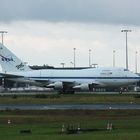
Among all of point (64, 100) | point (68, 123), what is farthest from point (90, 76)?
point (68, 123)

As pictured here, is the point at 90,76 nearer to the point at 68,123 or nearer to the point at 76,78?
the point at 76,78

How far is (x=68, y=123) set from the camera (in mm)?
40750

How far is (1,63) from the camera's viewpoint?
12138 centimetres

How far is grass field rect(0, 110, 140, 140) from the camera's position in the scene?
100 feet

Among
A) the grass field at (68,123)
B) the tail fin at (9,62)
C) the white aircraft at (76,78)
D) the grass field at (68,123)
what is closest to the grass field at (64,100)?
the grass field at (68,123)

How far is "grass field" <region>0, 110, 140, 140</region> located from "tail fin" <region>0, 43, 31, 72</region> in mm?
65768

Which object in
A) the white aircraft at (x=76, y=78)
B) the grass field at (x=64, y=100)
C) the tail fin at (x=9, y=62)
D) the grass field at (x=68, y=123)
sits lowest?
the grass field at (x=68, y=123)

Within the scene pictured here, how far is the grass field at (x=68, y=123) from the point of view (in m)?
30.6

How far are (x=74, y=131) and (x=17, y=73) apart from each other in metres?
83.3

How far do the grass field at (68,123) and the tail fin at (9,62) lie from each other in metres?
65.8

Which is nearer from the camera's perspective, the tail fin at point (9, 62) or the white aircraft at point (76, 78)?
the white aircraft at point (76, 78)

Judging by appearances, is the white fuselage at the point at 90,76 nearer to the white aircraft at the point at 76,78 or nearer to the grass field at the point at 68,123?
the white aircraft at the point at 76,78

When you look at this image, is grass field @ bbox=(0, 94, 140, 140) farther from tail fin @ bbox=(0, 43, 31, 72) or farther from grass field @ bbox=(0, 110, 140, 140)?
tail fin @ bbox=(0, 43, 31, 72)

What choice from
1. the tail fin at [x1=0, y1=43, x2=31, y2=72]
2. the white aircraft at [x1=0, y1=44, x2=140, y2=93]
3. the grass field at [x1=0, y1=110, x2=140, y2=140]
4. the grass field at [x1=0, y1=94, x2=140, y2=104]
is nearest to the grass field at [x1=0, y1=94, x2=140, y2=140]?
the grass field at [x1=0, y1=110, x2=140, y2=140]
